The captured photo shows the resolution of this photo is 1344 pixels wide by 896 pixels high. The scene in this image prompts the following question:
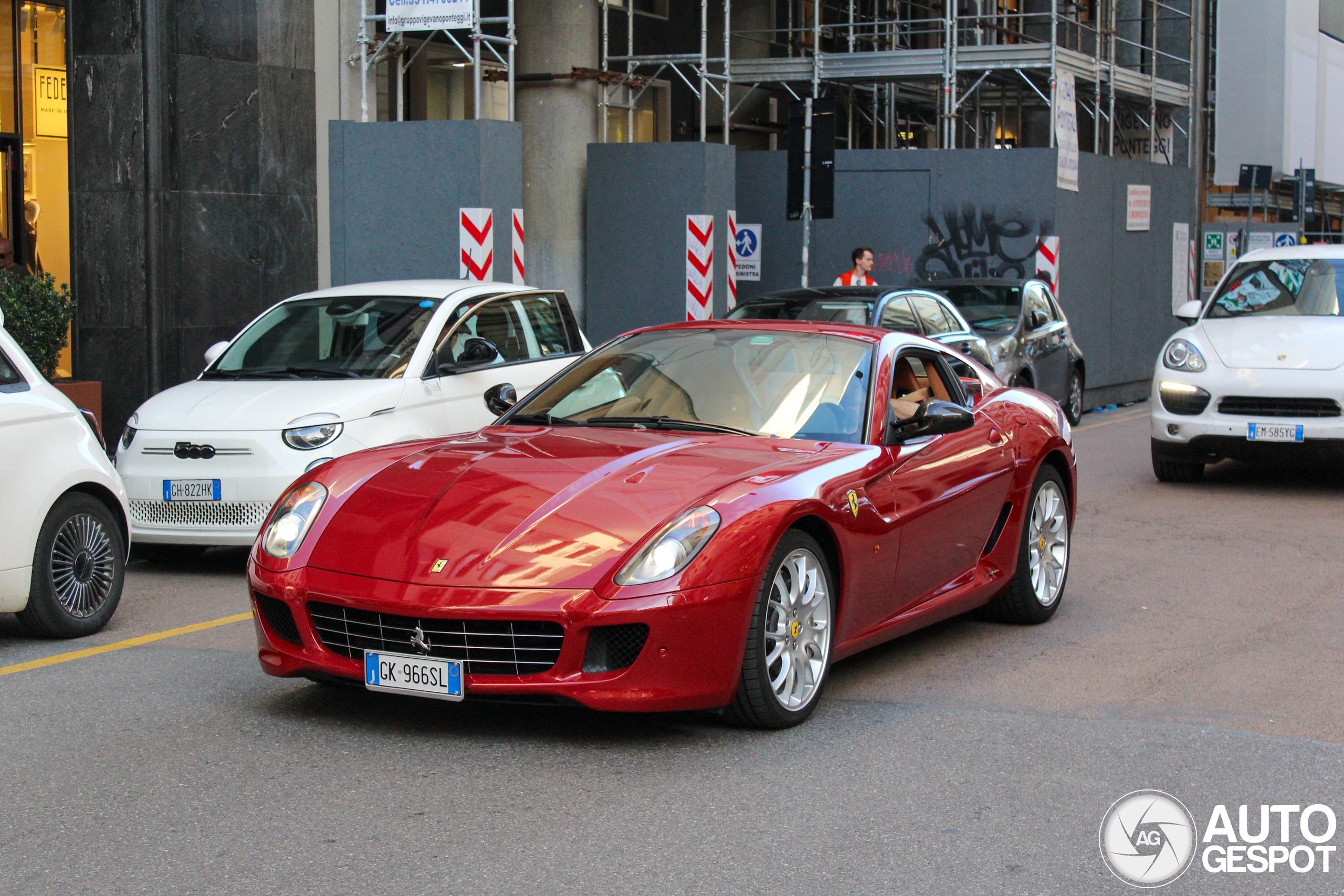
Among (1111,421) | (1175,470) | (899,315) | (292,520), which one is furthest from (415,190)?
(292,520)

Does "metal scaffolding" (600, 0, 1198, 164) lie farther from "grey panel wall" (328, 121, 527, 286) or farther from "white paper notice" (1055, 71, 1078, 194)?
"grey panel wall" (328, 121, 527, 286)

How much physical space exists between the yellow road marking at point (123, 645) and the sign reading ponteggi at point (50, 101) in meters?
→ 8.23

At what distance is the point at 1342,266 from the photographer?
534 inches

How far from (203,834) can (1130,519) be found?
26.4 ft

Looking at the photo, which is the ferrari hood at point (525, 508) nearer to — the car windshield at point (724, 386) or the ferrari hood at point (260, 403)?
the car windshield at point (724, 386)

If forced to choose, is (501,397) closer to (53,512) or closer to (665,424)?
(665,424)

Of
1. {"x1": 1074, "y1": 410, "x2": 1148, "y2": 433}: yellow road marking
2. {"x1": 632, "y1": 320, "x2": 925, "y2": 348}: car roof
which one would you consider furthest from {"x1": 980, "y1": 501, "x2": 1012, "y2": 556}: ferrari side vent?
{"x1": 1074, "y1": 410, "x2": 1148, "y2": 433}: yellow road marking

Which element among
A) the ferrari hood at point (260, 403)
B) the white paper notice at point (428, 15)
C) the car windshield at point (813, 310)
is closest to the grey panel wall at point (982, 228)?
the car windshield at point (813, 310)

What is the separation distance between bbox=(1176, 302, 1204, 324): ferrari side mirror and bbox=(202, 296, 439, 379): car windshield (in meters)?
6.45

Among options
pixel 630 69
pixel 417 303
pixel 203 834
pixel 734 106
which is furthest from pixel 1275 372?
pixel 734 106

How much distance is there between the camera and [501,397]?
752cm

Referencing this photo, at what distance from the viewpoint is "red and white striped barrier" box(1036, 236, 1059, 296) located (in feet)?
68.5

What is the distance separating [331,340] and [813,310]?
494cm

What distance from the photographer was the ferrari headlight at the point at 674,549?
17.5 feet
